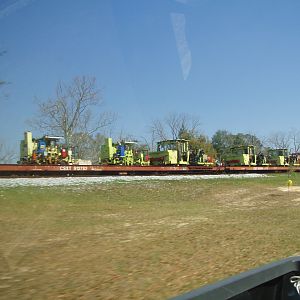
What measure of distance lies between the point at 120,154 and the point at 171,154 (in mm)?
4832

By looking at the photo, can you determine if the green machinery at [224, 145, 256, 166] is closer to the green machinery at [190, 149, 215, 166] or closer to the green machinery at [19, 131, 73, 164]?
the green machinery at [190, 149, 215, 166]

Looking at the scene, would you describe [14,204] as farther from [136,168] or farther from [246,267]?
[136,168]

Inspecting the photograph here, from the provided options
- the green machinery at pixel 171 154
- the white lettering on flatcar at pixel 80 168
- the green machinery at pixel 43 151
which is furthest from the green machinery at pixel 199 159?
the white lettering on flatcar at pixel 80 168

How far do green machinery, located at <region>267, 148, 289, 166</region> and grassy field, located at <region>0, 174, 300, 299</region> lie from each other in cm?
3570

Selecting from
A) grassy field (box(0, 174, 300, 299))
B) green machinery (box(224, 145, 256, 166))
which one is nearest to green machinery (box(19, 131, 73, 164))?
grassy field (box(0, 174, 300, 299))

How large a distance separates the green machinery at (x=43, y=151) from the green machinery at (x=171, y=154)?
9347mm

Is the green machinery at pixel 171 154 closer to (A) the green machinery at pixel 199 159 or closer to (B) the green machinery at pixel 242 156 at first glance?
(A) the green machinery at pixel 199 159

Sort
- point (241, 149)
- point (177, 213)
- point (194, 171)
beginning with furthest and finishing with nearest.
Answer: point (241, 149)
point (194, 171)
point (177, 213)

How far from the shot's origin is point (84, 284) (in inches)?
220

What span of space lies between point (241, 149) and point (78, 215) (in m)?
36.8

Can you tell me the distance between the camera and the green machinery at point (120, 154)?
113ft

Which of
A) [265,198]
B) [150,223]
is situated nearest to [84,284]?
[150,223]

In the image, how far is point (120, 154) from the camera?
34.4m

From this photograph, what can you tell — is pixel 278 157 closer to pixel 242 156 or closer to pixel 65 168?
pixel 242 156
